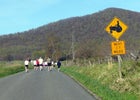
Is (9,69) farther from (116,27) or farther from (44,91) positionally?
(44,91)

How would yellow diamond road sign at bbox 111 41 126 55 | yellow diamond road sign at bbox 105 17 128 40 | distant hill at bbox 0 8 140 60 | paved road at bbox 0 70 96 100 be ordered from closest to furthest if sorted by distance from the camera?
paved road at bbox 0 70 96 100, yellow diamond road sign at bbox 111 41 126 55, yellow diamond road sign at bbox 105 17 128 40, distant hill at bbox 0 8 140 60

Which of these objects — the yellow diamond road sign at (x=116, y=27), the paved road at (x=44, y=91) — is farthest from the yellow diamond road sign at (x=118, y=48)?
the paved road at (x=44, y=91)

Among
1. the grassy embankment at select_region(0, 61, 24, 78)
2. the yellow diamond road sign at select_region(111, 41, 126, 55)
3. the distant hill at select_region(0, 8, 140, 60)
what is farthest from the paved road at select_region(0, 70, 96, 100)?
the distant hill at select_region(0, 8, 140, 60)

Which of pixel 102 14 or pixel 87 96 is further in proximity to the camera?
pixel 102 14

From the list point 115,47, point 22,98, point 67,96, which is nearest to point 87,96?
point 67,96

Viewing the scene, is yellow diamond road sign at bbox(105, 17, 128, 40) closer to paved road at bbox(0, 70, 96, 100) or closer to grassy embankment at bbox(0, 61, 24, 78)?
paved road at bbox(0, 70, 96, 100)

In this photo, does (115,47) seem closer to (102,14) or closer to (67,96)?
(67,96)

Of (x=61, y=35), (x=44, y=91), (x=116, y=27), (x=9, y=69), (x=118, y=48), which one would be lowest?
(x=44, y=91)

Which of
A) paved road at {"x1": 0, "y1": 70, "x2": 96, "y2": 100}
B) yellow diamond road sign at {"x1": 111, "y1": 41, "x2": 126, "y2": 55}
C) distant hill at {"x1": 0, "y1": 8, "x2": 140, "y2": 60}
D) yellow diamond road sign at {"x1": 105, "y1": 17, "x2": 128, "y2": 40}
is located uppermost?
distant hill at {"x1": 0, "y1": 8, "x2": 140, "y2": 60}

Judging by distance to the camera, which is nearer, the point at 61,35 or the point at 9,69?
the point at 9,69

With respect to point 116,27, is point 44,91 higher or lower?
lower

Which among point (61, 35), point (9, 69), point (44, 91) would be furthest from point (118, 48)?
point (61, 35)

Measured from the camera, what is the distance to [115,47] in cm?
2250

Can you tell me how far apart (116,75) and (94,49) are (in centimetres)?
5067
